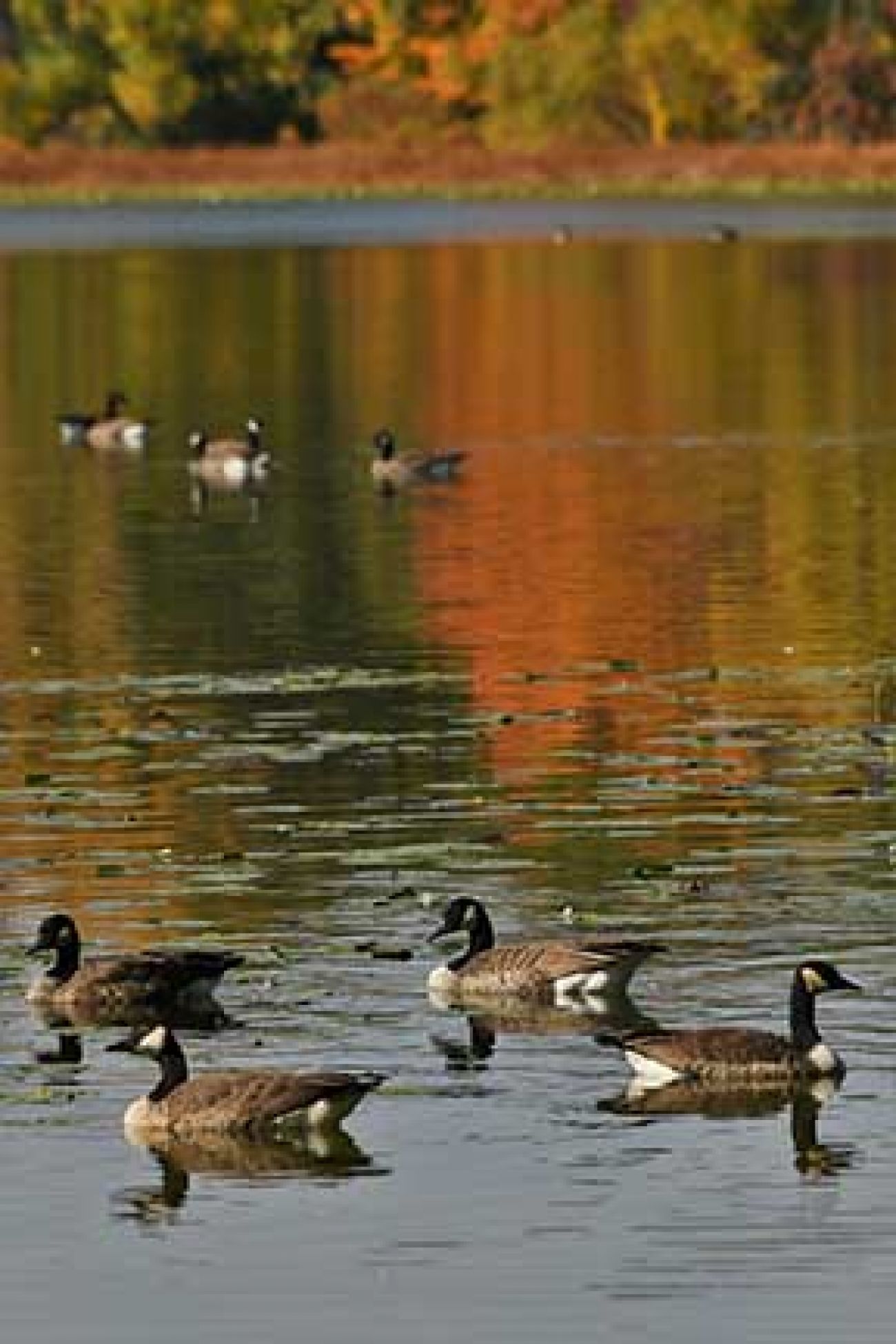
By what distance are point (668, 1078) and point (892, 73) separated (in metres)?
145

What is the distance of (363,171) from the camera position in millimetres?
176375

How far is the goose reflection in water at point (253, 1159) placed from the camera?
74.1 ft

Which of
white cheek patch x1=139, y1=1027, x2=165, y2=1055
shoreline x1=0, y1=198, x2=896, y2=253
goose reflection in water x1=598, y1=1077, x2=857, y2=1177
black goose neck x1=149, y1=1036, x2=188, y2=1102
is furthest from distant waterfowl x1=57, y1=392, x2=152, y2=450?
shoreline x1=0, y1=198, x2=896, y2=253

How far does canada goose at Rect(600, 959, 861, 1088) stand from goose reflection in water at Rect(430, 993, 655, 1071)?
1.28m

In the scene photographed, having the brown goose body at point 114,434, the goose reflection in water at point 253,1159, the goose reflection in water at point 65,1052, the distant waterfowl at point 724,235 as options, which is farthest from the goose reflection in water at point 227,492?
the distant waterfowl at point 724,235

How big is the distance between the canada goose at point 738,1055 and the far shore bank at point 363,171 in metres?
144

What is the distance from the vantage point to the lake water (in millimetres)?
20828

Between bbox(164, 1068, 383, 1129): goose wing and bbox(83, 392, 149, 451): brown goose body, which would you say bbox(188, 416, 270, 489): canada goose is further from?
bbox(164, 1068, 383, 1129): goose wing

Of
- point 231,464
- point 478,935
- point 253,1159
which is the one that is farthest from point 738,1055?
point 231,464

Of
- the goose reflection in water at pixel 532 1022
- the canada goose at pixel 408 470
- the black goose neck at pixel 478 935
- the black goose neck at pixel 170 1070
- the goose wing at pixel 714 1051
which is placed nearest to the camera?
the black goose neck at pixel 170 1070

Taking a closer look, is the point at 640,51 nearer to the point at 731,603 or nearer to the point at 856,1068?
the point at 731,603

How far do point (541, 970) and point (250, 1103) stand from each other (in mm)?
3235

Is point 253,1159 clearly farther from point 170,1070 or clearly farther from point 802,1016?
point 802,1016

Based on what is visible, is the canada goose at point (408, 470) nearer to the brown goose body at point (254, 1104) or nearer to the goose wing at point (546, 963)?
the goose wing at point (546, 963)
